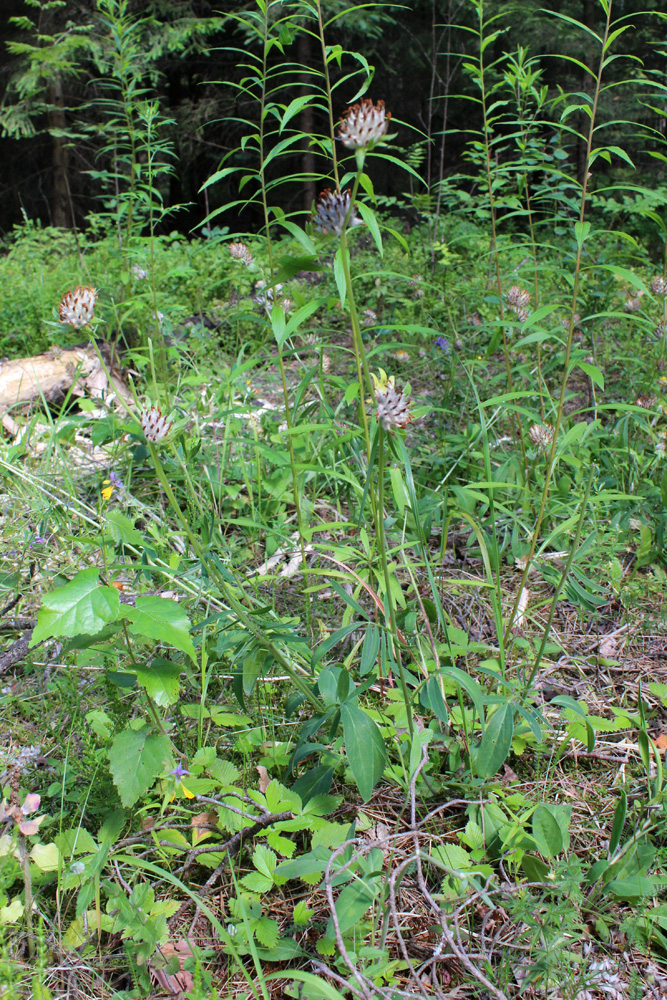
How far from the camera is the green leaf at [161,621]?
948 mm

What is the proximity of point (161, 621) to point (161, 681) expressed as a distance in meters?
0.16

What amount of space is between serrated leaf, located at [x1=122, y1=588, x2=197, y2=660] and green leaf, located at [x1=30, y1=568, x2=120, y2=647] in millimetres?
50

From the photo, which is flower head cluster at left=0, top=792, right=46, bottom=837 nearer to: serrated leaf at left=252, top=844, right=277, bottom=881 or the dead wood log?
serrated leaf at left=252, top=844, right=277, bottom=881

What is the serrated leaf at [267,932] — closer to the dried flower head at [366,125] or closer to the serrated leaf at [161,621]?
the serrated leaf at [161,621]

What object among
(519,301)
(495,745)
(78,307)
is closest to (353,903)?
(495,745)

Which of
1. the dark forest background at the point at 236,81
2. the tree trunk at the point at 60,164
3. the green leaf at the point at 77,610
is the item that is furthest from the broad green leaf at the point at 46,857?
the tree trunk at the point at 60,164

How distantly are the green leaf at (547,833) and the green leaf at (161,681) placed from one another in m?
0.68

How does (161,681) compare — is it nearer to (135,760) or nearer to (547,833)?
(135,760)

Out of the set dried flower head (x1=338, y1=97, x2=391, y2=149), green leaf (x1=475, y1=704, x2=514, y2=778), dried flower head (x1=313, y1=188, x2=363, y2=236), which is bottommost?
green leaf (x1=475, y1=704, x2=514, y2=778)

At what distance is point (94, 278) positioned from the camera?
14.8ft

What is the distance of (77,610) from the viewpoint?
0.91 metres

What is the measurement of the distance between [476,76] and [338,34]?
903 centimetres

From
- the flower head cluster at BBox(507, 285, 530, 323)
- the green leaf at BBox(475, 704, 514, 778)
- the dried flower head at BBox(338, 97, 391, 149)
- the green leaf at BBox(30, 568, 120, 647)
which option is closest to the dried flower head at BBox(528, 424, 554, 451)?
the flower head cluster at BBox(507, 285, 530, 323)

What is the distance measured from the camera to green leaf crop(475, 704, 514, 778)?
1098 mm
